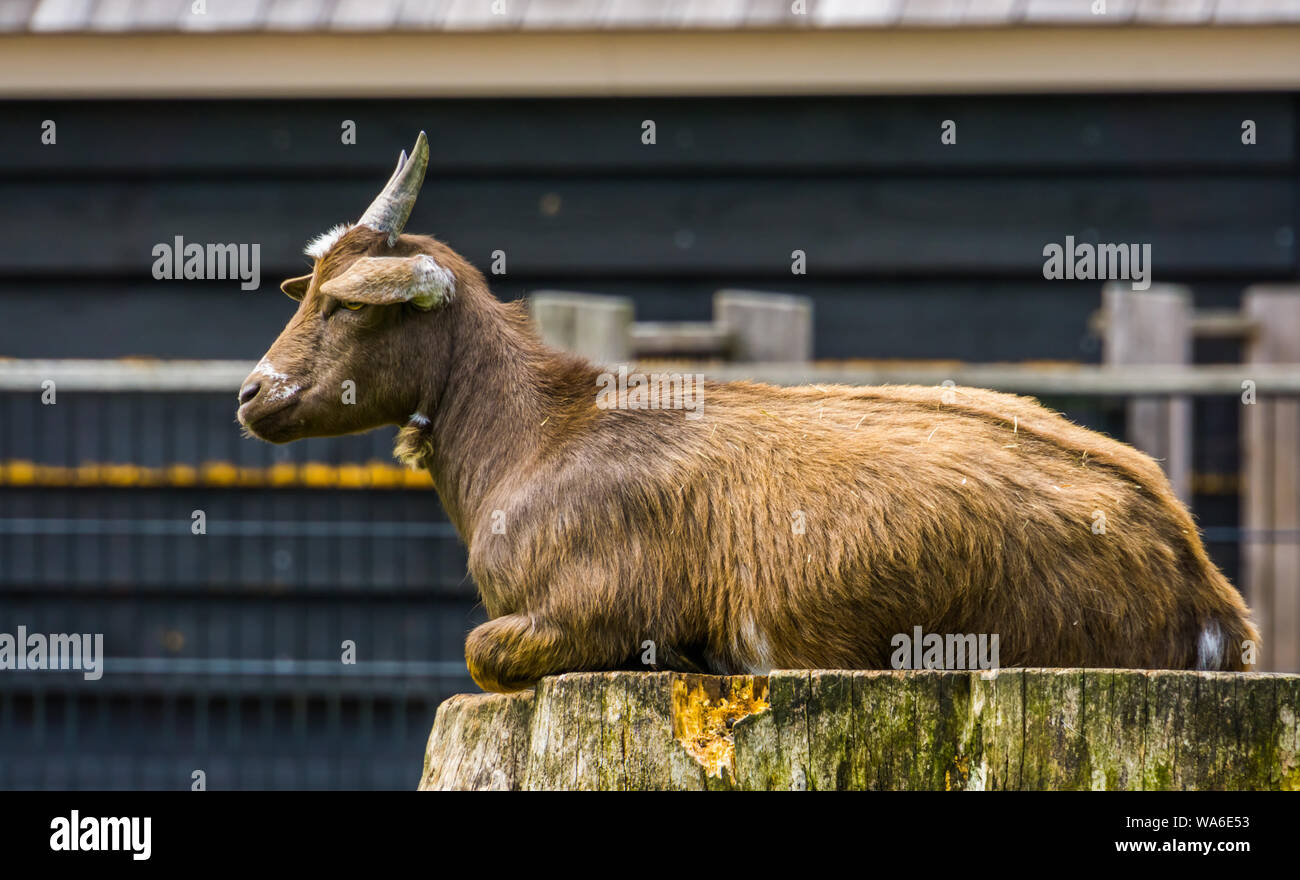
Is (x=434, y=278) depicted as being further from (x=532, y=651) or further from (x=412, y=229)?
(x=412, y=229)

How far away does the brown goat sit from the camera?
386 cm

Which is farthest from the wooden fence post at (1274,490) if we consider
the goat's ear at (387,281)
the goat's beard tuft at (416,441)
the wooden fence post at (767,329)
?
the goat's ear at (387,281)

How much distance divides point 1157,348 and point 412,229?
4.23 metres

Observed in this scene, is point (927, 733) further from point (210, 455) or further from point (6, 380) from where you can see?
point (210, 455)

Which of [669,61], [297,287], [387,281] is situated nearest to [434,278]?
[387,281]

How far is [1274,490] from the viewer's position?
24.6ft

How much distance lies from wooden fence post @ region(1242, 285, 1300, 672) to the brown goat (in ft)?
12.2

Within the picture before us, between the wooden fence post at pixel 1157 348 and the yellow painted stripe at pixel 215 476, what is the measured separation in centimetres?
381

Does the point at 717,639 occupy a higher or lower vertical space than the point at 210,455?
lower

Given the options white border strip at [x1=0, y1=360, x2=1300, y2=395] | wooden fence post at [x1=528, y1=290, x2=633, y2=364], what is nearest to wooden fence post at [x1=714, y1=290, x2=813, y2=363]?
white border strip at [x1=0, y1=360, x2=1300, y2=395]

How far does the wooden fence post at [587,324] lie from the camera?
694 cm

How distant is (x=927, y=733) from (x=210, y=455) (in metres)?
5.87

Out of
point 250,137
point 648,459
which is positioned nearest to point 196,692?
point 250,137

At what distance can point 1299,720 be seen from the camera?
3441mm
